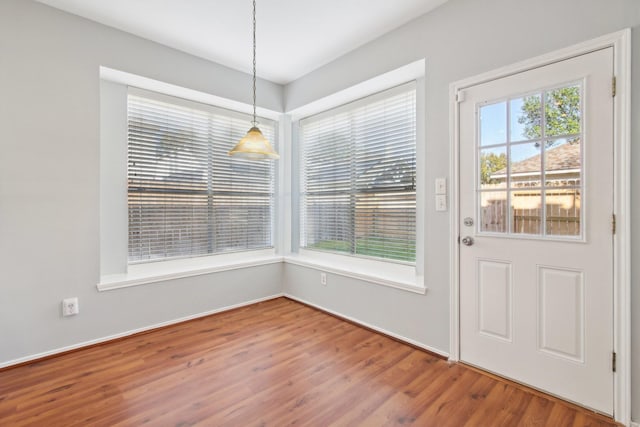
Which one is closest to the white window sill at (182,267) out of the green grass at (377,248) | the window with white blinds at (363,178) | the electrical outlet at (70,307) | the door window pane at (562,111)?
the electrical outlet at (70,307)

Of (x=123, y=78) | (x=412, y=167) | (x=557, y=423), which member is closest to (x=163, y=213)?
(x=123, y=78)

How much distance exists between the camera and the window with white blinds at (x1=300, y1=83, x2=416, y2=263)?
3.01m

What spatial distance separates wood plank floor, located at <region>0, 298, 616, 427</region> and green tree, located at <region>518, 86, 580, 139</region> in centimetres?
167

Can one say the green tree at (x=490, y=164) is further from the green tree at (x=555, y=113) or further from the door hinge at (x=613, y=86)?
the door hinge at (x=613, y=86)

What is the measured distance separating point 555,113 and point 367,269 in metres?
2.07

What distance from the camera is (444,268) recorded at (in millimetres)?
2441

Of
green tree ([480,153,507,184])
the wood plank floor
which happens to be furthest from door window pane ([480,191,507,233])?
the wood plank floor

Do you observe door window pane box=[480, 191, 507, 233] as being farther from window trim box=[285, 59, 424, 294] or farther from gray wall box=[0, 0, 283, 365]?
gray wall box=[0, 0, 283, 365]

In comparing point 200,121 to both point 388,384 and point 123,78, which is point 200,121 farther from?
point 388,384

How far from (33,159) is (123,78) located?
106cm

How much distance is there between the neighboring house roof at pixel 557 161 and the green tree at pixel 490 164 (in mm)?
94

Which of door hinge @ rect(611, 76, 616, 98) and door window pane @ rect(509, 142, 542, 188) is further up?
door hinge @ rect(611, 76, 616, 98)

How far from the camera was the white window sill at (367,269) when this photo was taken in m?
2.76

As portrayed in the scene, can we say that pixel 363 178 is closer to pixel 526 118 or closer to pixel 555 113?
pixel 526 118
